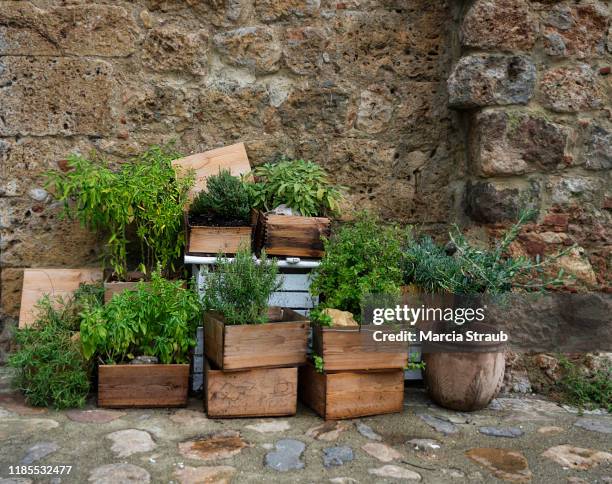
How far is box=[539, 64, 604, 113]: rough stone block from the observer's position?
3.64m

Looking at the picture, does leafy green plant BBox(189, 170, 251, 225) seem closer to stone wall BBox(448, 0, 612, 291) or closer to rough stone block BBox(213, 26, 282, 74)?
rough stone block BBox(213, 26, 282, 74)

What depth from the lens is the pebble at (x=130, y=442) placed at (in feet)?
8.36

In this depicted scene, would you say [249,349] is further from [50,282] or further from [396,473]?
[50,282]

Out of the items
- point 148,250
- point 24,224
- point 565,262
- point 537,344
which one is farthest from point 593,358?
point 24,224

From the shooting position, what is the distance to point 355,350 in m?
3.06

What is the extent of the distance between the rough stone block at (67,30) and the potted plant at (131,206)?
694 millimetres

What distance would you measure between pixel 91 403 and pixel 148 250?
998mm

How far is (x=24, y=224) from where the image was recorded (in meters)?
3.87

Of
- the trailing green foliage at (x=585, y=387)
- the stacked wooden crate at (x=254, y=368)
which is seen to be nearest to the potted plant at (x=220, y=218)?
the stacked wooden crate at (x=254, y=368)

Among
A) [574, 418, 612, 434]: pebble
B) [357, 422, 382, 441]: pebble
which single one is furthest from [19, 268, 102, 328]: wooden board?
[574, 418, 612, 434]: pebble

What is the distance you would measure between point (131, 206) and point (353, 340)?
148cm

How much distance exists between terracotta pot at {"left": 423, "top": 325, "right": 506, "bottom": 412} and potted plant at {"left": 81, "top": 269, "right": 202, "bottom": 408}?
133 cm

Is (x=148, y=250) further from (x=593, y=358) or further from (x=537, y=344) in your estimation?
(x=593, y=358)

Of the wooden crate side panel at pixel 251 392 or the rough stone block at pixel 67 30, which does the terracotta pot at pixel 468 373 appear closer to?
the wooden crate side panel at pixel 251 392
